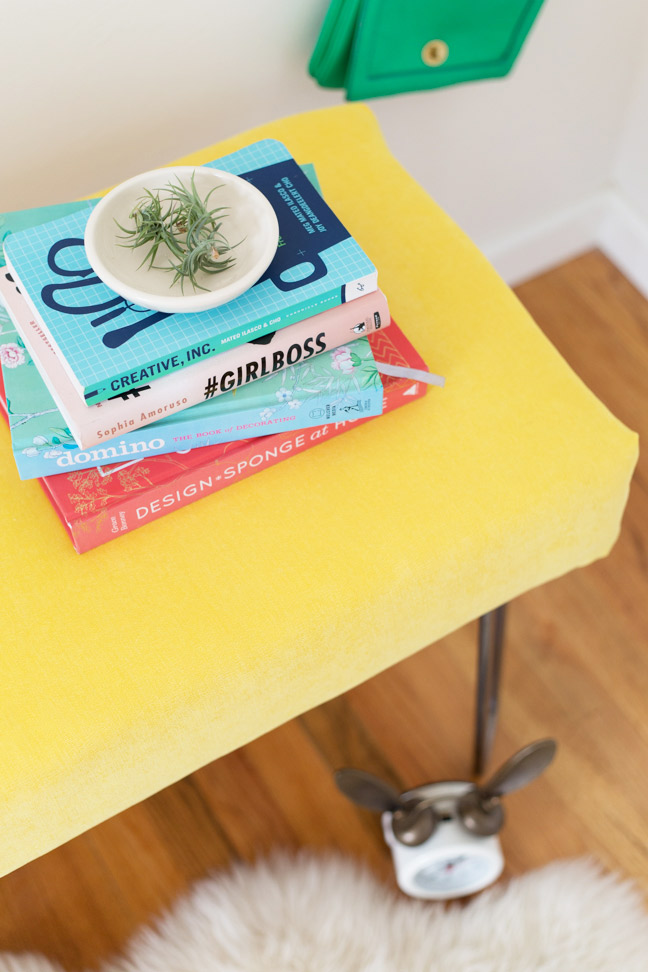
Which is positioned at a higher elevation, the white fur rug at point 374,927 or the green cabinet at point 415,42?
the green cabinet at point 415,42

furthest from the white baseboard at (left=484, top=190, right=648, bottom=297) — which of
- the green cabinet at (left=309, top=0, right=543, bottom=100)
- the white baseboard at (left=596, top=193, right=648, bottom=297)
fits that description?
the green cabinet at (left=309, top=0, right=543, bottom=100)

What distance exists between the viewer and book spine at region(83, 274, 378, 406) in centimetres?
57

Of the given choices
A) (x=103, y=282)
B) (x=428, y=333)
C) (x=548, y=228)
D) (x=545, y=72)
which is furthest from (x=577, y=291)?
(x=103, y=282)

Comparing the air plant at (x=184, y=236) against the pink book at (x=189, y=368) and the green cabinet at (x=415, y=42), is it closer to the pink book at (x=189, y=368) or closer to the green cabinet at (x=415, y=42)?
the pink book at (x=189, y=368)

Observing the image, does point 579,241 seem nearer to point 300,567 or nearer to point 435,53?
point 435,53

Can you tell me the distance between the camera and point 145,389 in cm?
58

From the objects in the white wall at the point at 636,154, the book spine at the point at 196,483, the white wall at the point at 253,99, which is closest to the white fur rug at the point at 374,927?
the book spine at the point at 196,483

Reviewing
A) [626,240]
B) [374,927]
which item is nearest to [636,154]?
[626,240]

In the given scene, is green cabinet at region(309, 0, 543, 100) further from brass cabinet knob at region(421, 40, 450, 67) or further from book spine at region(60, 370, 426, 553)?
book spine at region(60, 370, 426, 553)

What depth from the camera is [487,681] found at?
3.07ft

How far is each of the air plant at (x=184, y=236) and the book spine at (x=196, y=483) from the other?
12cm

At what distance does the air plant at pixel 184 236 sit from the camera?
59cm

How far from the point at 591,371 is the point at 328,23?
2.20 feet

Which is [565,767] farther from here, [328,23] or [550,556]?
[328,23]
